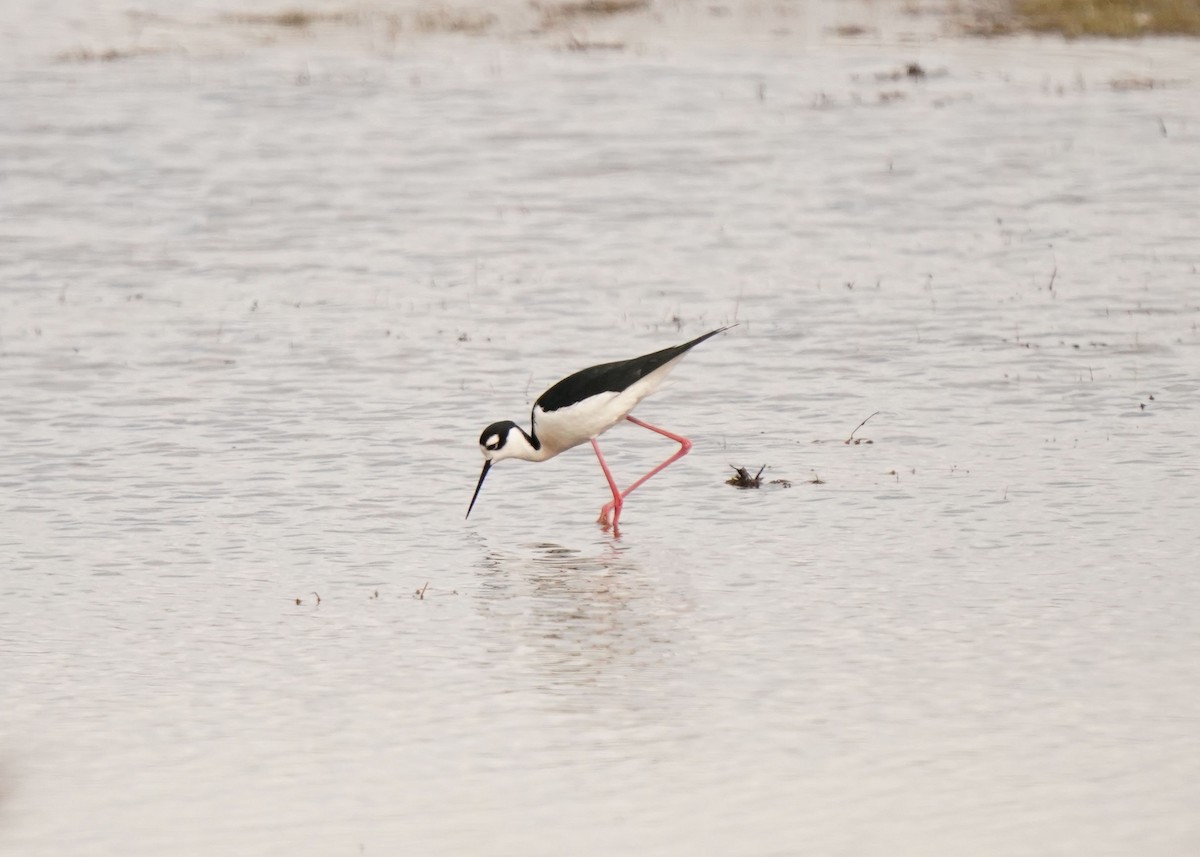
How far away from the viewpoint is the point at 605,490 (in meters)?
11.1

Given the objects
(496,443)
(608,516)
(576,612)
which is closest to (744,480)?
(608,516)

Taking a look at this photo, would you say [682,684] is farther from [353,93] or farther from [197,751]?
[353,93]

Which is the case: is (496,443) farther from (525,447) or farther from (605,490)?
(605,490)

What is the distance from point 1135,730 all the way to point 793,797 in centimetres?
129

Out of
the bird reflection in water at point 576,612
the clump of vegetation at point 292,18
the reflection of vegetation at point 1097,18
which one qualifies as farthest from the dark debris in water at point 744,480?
the clump of vegetation at point 292,18

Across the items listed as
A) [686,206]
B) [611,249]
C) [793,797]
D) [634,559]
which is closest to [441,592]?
[634,559]

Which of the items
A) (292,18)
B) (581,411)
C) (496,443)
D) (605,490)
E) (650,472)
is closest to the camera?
(496,443)

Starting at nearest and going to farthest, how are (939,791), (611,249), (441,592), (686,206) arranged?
1. (939,791)
2. (441,592)
3. (611,249)
4. (686,206)

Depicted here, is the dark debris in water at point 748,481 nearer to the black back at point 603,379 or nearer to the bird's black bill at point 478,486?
the black back at point 603,379

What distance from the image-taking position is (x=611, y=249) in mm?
17438

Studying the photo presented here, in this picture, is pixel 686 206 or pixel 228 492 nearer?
pixel 228 492

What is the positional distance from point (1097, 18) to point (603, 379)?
20.3 meters

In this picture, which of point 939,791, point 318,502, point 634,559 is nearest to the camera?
point 939,791

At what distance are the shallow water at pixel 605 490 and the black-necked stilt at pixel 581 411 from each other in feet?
1.01
